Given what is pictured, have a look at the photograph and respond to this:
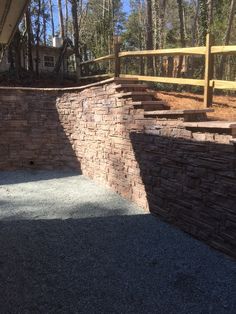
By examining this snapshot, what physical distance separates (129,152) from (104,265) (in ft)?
8.77

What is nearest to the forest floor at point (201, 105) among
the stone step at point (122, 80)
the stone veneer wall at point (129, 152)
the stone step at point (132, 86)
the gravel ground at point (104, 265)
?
the stone step at point (132, 86)

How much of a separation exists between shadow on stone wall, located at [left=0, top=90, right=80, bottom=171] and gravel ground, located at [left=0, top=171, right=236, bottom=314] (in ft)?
11.1

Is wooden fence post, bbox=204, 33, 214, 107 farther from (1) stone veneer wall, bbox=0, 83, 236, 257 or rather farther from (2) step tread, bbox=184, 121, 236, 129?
(2) step tread, bbox=184, 121, 236, 129

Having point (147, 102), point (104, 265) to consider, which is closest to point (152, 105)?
point (147, 102)

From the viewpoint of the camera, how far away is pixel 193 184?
177 inches

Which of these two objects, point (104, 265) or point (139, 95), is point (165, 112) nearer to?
point (139, 95)

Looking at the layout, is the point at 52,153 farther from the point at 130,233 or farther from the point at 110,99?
the point at 130,233

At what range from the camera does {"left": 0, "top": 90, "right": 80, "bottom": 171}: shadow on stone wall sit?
945cm

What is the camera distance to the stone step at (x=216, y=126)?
152 inches

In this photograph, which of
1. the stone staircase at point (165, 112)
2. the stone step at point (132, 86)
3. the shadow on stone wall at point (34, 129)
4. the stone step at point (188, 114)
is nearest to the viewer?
the stone staircase at point (165, 112)

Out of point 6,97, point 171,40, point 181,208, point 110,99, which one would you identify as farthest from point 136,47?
point 181,208

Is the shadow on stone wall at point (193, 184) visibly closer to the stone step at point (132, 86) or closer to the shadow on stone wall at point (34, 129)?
the stone step at point (132, 86)

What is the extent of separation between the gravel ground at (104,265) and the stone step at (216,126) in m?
1.53

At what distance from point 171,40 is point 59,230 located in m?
27.0
